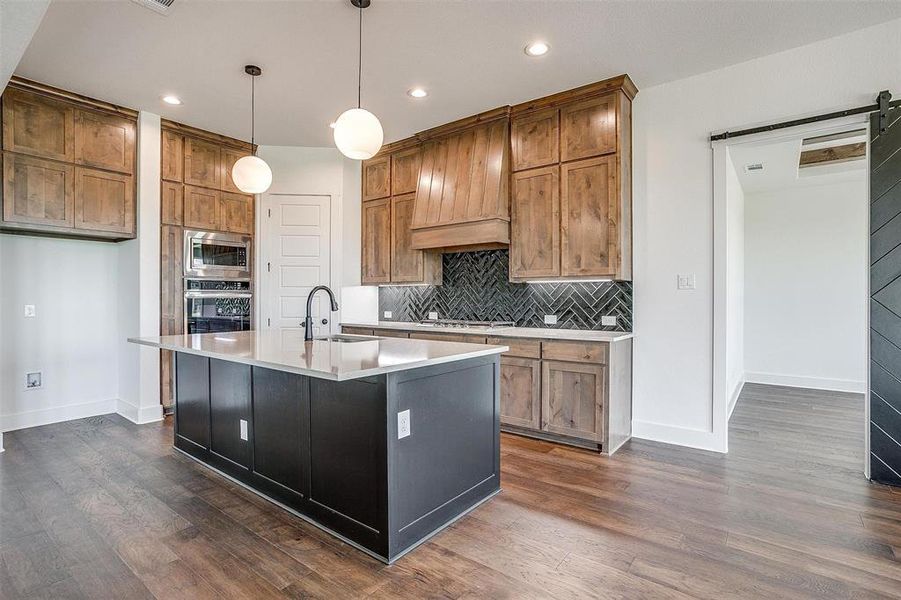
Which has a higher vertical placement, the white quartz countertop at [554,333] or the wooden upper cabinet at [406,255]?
the wooden upper cabinet at [406,255]

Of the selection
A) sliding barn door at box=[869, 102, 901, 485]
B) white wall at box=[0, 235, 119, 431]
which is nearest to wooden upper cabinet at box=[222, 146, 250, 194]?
white wall at box=[0, 235, 119, 431]

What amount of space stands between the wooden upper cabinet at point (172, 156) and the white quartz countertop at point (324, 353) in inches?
88.0

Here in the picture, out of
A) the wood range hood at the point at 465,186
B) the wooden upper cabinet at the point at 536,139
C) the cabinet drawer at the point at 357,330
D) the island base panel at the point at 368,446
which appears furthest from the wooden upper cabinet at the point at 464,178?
the island base panel at the point at 368,446

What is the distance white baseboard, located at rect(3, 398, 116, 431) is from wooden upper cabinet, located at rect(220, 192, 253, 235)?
207 cm

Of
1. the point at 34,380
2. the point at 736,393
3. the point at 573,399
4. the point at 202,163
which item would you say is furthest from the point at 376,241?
the point at 736,393

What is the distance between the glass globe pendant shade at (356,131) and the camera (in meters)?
2.45

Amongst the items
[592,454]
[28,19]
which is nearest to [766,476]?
[592,454]

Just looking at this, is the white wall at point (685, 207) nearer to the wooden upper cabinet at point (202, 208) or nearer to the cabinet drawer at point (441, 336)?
the cabinet drawer at point (441, 336)

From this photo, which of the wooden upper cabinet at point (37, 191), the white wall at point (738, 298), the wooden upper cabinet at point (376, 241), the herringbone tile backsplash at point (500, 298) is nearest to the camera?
the wooden upper cabinet at point (37, 191)

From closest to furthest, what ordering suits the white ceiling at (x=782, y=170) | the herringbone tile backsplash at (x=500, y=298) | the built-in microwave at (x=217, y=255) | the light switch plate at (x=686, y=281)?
the light switch plate at (x=686, y=281)
the white ceiling at (x=782, y=170)
the herringbone tile backsplash at (x=500, y=298)
the built-in microwave at (x=217, y=255)

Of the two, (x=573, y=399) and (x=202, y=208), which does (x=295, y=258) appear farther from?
(x=573, y=399)

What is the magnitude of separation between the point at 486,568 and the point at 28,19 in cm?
297

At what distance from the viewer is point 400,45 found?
3080 millimetres

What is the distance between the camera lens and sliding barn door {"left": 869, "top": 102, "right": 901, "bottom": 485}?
8.95ft
